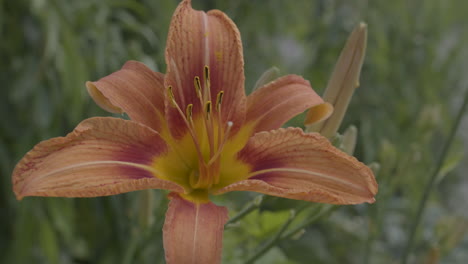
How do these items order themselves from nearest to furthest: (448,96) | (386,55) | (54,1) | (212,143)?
1. (212,143)
2. (54,1)
3. (386,55)
4. (448,96)

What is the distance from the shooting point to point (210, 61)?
1.82 ft

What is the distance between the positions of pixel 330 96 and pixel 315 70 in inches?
43.3

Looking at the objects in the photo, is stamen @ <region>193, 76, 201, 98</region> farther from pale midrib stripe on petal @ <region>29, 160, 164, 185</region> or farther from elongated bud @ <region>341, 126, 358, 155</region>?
elongated bud @ <region>341, 126, 358, 155</region>

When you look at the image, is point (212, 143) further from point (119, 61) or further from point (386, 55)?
point (386, 55)

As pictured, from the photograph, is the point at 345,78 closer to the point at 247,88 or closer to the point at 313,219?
the point at 313,219

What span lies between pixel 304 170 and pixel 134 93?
0.19 m

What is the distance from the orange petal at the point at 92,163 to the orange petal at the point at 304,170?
0.09m

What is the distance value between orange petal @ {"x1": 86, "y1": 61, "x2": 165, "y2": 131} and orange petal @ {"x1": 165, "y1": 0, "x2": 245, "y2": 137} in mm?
16

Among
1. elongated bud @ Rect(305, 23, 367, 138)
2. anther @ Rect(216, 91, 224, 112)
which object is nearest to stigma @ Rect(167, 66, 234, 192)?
anther @ Rect(216, 91, 224, 112)

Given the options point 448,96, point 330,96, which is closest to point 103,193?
point 330,96

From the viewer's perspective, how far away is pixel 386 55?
1819 millimetres

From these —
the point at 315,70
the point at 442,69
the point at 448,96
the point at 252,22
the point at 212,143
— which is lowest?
the point at 448,96

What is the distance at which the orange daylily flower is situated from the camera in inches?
16.8

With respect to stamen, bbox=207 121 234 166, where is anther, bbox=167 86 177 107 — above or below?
above
